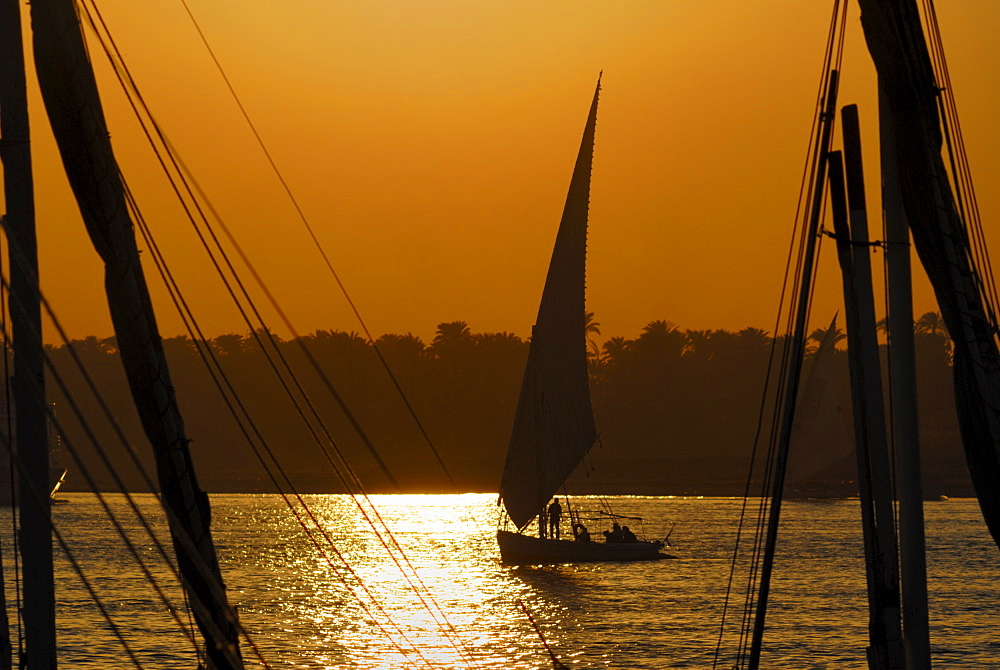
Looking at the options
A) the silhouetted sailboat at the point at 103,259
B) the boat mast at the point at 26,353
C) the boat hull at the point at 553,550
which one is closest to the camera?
the boat mast at the point at 26,353

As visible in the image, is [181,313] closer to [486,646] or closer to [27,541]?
[27,541]

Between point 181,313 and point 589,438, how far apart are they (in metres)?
49.6

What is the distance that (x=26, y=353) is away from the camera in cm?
923

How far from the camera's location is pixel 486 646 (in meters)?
48.2

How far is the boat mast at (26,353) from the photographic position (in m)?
9.02

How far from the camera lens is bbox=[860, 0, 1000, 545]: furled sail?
1203 cm

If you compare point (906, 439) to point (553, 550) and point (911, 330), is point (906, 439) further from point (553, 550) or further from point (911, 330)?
point (553, 550)

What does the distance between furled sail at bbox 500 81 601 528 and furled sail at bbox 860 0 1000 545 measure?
44535 millimetres

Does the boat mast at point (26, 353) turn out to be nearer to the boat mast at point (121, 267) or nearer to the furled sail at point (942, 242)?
the boat mast at point (121, 267)

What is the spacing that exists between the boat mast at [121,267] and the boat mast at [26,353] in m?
0.24

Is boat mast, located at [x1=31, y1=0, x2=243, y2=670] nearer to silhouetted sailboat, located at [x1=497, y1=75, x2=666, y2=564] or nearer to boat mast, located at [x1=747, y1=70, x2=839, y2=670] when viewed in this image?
boat mast, located at [x1=747, y1=70, x2=839, y2=670]

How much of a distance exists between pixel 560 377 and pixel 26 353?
50664mm

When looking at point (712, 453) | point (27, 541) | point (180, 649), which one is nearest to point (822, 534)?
point (180, 649)

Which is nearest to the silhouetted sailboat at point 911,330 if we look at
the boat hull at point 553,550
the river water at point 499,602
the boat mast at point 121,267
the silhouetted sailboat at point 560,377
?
the boat mast at point 121,267
